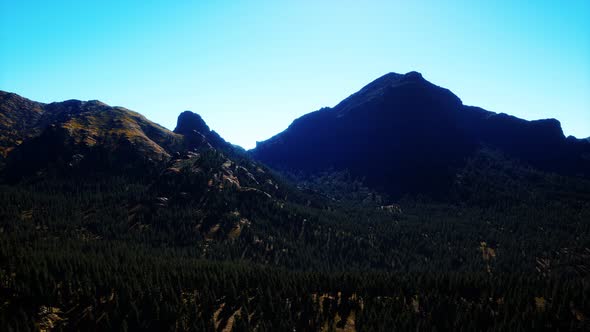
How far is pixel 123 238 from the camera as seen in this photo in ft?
490

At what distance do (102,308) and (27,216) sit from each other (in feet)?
466

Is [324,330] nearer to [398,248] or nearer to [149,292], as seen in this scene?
[149,292]

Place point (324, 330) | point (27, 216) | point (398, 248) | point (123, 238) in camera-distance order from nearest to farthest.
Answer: point (324, 330) → point (123, 238) → point (27, 216) → point (398, 248)

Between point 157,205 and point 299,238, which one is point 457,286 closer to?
point 299,238

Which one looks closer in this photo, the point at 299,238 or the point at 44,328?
the point at 44,328

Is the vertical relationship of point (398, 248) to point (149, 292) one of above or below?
below

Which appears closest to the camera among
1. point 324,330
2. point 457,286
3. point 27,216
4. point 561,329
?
point 324,330

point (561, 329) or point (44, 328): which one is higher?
point (561, 329)

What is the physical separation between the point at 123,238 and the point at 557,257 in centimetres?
21532

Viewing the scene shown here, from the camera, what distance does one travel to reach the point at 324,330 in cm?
5503

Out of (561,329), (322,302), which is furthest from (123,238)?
(561,329)

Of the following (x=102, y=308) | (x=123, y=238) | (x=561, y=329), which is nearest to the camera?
(x=561, y=329)

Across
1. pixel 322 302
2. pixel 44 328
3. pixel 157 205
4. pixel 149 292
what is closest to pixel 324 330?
pixel 322 302

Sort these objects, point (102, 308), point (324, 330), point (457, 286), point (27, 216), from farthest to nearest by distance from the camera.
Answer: point (27, 216) < point (457, 286) < point (102, 308) < point (324, 330)
